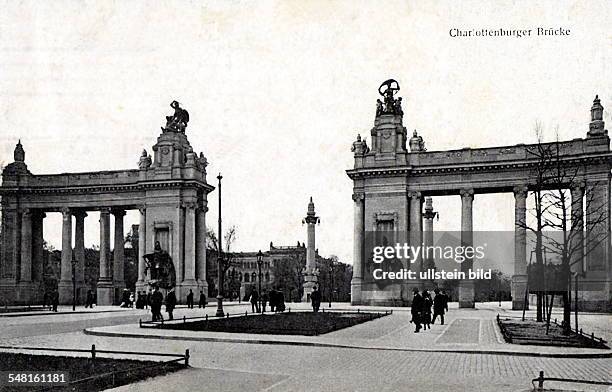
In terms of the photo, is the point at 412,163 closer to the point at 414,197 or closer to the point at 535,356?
the point at 414,197

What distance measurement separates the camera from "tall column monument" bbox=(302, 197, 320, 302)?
2611 inches

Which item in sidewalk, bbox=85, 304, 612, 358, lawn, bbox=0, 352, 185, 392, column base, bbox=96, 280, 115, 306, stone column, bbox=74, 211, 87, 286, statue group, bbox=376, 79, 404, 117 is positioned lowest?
column base, bbox=96, 280, 115, 306

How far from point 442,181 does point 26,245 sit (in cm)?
4157

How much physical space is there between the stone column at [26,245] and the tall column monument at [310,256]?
2787 cm

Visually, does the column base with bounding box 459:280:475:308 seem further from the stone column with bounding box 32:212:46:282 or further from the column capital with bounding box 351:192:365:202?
the stone column with bounding box 32:212:46:282

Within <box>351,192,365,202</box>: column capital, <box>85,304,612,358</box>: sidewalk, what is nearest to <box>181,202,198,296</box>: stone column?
<box>351,192,365,202</box>: column capital

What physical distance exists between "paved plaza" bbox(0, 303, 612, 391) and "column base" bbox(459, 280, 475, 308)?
26172 mm

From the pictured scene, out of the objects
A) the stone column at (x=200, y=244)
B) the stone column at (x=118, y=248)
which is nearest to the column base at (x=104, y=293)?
the stone column at (x=118, y=248)

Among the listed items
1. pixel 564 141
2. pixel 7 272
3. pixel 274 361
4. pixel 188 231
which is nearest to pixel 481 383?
pixel 274 361

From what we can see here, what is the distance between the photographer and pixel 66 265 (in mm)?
64188

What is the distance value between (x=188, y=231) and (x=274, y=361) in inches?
1800

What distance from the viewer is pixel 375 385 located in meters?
13.2

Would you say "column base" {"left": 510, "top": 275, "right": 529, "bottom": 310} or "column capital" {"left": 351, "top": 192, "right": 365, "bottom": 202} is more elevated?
"column capital" {"left": 351, "top": 192, "right": 365, "bottom": 202}

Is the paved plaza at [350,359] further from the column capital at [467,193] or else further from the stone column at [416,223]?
the stone column at [416,223]
